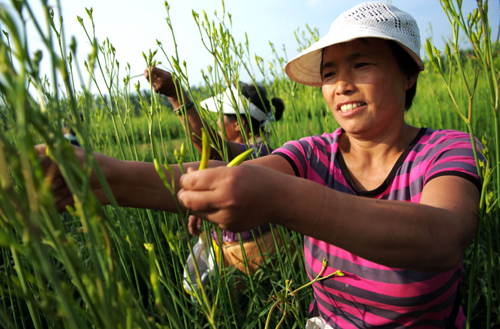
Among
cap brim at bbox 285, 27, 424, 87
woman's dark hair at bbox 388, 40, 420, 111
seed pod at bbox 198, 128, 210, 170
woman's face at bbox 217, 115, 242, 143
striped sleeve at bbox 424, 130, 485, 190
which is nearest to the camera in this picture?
seed pod at bbox 198, 128, 210, 170

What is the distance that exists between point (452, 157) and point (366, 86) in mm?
304

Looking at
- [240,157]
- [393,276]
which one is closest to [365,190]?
[393,276]

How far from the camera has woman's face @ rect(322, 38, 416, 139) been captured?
902mm

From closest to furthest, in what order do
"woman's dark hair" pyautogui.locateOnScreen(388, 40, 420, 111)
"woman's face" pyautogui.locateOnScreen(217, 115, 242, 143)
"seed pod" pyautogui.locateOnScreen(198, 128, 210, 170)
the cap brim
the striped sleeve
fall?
"seed pod" pyautogui.locateOnScreen(198, 128, 210, 170), the striped sleeve, the cap brim, "woman's dark hair" pyautogui.locateOnScreen(388, 40, 420, 111), "woman's face" pyautogui.locateOnScreen(217, 115, 242, 143)

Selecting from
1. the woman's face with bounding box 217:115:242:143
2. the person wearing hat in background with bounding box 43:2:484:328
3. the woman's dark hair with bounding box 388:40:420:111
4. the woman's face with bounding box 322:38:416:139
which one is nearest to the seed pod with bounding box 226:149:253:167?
the person wearing hat in background with bounding box 43:2:484:328

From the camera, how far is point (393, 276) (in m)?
0.85

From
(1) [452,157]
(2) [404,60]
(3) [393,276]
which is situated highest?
(2) [404,60]

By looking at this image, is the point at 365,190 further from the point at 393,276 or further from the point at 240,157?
the point at 240,157

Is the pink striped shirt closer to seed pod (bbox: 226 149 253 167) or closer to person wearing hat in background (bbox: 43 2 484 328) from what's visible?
person wearing hat in background (bbox: 43 2 484 328)

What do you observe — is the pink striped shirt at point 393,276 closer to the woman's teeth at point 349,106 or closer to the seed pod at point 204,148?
the woman's teeth at point 349,106

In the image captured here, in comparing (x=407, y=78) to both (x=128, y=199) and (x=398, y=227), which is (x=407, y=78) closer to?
(x=398, y=227)

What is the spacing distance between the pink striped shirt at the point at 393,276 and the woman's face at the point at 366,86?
14cm

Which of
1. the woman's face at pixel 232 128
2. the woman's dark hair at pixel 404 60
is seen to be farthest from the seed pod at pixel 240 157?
the woman's face at pixel 232 128

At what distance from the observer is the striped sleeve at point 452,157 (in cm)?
68
